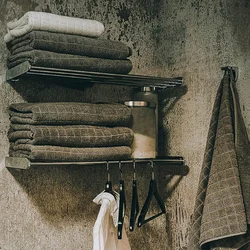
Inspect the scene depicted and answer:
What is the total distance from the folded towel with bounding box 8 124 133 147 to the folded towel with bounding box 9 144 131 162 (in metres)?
0.02

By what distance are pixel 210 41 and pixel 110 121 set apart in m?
0.50

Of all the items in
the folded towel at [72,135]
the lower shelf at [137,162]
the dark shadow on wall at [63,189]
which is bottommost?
the dark shadow on wall at [63,189]

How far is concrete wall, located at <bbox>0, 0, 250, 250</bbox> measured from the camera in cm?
171

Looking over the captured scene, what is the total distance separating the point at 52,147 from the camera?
1.54 m

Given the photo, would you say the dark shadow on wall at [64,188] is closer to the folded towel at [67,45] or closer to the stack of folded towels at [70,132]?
Answer: the stack of folded towels at [70,132]

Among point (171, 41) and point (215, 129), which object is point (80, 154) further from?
point (171, 41)

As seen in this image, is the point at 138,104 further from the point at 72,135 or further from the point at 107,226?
the point at 107,226

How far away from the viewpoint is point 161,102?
2.04 m

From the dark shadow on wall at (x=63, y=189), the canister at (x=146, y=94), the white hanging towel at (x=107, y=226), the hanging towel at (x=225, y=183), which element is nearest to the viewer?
the hanging towel at (x=225, y=183)

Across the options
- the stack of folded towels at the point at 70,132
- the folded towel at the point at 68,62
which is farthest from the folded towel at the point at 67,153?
the folded towel at the point at 68,62

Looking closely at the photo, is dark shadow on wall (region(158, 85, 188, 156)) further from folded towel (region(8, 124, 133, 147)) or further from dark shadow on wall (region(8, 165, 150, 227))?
folded towel (region(8, 124, 133, 147))

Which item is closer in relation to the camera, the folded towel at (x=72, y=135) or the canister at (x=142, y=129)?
the folded towel at (x=72, y=135)

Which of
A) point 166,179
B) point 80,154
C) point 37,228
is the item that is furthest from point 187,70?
point 37,228

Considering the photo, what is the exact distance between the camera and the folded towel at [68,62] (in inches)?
59.5
